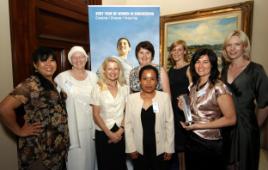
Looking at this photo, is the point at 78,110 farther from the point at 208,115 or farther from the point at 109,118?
the point at 208,115

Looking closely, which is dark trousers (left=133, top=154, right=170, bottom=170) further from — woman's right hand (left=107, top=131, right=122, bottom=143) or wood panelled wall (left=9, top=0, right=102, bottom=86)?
wood panelled wall (left=9, top=0, right=102, bottom=86)

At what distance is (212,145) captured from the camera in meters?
1.67

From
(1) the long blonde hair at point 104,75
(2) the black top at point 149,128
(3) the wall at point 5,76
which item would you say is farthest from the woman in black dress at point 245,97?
(3) the wall at point 5,76

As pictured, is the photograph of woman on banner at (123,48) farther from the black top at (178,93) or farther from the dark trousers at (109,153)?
the dark trousers at (109,153)

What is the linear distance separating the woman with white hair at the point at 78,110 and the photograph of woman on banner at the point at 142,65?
1.46 ft

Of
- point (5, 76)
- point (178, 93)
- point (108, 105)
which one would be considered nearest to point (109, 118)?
point (108, 105)

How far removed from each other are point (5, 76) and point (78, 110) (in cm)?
73

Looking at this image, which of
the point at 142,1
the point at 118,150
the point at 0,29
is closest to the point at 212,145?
the point at 118,150

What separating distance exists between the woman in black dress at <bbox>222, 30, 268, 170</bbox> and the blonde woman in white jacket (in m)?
0.65

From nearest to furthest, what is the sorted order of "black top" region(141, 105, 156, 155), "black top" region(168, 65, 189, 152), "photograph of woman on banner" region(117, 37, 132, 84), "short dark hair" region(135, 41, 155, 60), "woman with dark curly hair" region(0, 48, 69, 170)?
"woman with dark curly hair" region(0, 48, 69, 170) < "black top" region(141, 105, 156, 155) < "black top" region(168, 65, 189, 152) < "short dark hair" region(135, 41, 155, 60) < "photograph of woman on banner" region(117, 37, 132, 84)

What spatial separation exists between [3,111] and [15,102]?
0.36ft

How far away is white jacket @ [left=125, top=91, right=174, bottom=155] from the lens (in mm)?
1878

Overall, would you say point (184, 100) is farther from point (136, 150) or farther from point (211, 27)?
point (211, 27)

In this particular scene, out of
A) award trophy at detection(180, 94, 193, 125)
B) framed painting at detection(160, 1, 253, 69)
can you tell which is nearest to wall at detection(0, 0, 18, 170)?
award trophy at detection(180, 94, 193, 125)
